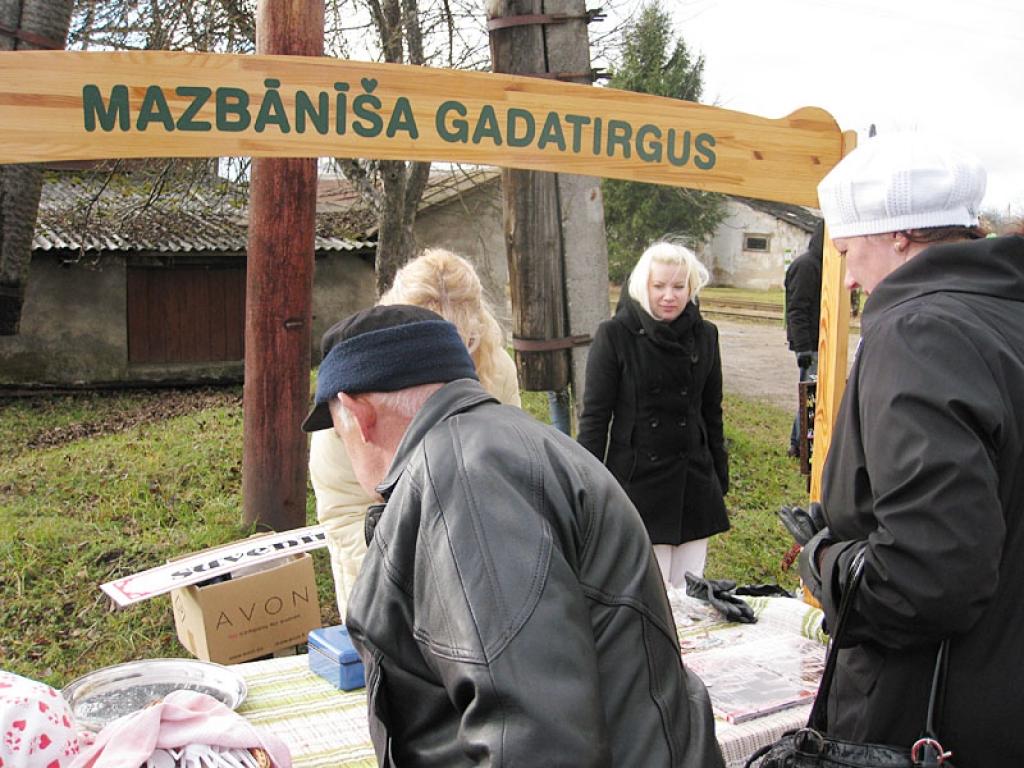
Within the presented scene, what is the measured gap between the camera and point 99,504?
23.7 feet

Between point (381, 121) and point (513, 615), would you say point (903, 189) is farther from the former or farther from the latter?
point (381, 121)

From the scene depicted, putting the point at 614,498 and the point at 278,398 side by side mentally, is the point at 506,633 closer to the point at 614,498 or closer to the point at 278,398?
the point at 614,498

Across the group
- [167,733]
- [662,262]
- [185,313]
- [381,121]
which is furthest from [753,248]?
[167,733]

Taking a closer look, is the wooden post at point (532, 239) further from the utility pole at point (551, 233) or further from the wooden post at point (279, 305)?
the wooden post at point (279, 305)

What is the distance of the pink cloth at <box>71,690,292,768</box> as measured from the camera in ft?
4.98

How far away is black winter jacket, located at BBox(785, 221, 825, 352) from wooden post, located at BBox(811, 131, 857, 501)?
431cm

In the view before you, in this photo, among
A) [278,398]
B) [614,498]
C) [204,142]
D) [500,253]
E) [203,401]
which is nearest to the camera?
[614,498]

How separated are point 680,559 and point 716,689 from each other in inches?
70.9

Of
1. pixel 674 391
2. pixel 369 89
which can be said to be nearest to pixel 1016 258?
pixel 369 89

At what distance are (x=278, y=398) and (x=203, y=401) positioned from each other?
11.6m

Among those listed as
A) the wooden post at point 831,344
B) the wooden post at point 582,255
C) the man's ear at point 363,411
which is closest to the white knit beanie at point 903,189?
the man's ear at point 363,411

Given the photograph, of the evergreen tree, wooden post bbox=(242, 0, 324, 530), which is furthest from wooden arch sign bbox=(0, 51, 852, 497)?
the evergreen tree

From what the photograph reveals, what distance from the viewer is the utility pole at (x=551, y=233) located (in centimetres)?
427

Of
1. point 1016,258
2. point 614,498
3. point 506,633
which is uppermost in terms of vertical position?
point 1016,258
